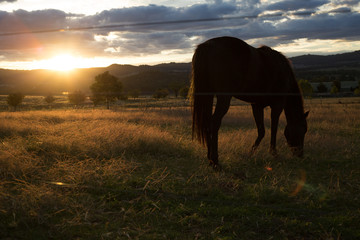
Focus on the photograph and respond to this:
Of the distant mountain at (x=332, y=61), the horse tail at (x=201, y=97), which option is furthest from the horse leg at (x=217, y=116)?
the distant mountain at (x=332, y=61)

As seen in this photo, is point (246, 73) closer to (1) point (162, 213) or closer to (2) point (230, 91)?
(2) point (230, 91)

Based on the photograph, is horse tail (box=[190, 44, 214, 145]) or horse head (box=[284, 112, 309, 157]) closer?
horse tail (box=[190, 44, 214, 145])

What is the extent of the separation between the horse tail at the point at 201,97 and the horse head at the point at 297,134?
265cm

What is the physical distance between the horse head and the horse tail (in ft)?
8.71

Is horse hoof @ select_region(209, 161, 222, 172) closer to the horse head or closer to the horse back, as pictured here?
the horse back

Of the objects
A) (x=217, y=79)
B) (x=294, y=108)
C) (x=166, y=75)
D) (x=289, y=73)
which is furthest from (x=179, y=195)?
(x=166, y=75)

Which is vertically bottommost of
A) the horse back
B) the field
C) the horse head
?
the field

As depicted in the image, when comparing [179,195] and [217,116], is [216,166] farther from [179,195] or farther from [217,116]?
[179,195]

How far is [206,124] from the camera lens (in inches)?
219

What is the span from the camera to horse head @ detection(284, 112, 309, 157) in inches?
268

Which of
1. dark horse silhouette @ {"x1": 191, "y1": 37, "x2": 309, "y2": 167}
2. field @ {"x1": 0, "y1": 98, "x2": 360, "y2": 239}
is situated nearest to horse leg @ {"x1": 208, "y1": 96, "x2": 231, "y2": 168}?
dark horse silhouette @ {"x1": 191, "y1": 37, "x2": 309, "y2": 167}

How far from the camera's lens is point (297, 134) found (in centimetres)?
684

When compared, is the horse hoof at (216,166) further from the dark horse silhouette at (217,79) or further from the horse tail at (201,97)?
the horse tail at (201,97)

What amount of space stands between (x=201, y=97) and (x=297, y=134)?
309 centimetres
